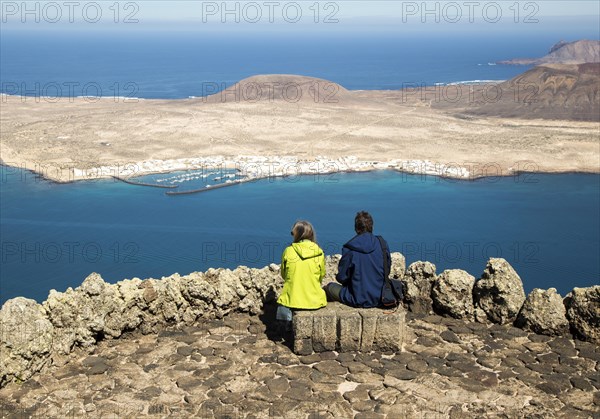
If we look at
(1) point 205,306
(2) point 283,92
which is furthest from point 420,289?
(2) point 283,92

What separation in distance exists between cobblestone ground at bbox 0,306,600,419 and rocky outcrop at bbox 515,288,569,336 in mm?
134

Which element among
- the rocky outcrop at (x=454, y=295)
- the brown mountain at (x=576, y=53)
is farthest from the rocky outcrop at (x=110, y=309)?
the brown mountain at (x=576, y=53)

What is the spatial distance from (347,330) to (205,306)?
2.18 meters

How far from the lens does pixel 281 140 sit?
4300 centimetres

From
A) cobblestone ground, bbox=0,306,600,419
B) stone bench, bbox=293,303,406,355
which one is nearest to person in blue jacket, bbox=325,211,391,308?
stone bench, bbox=293,303,406,355

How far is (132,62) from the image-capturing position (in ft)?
420

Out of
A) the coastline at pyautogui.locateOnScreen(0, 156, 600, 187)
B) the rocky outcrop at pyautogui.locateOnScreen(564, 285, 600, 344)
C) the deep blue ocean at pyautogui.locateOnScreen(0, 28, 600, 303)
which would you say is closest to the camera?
the rocky outcrop at pyautogui.locateOnScreen(564, 285, 600, 344)

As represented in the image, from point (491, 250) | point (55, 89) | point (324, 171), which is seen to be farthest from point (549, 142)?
point (55, 89)

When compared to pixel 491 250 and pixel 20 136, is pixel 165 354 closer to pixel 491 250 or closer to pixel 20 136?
pixel 491 250

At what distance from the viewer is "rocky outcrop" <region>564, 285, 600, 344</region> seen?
29.2 feet

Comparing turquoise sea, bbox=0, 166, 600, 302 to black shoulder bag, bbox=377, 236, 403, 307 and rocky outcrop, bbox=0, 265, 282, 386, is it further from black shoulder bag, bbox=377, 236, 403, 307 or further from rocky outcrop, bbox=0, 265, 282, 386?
black shoulder bag, bbox=377, 236, 403, 307

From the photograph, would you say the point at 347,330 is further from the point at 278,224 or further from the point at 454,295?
the point at 278,224

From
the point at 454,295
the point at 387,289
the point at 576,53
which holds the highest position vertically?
the point at 576,53

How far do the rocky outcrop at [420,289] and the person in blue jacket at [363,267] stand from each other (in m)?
1.55
